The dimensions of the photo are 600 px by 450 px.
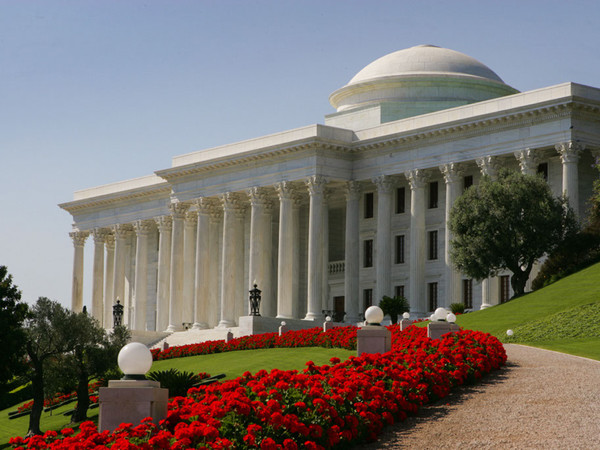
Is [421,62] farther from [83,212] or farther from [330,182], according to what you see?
[83,212]

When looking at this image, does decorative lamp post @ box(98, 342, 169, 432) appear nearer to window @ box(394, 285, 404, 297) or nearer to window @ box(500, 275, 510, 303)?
window @ box(500, 275, 510, 303)

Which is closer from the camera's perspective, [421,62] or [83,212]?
[421,62]

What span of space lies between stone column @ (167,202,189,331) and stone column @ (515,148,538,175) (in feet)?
96.0

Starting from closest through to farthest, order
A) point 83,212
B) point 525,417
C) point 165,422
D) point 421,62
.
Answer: point 165,422 → point 525,417 → point 421,62 → point 83,212

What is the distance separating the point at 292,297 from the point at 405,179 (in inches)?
426

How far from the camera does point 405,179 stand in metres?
69.8

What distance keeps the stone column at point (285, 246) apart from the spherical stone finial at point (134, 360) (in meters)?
53.0

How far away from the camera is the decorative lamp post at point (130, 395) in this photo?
1702 cm

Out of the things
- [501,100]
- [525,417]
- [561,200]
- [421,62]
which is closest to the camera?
[525,417]

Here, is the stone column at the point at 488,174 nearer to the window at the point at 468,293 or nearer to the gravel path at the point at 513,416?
the window at the point at 468,293

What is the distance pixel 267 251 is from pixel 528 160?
21371mm

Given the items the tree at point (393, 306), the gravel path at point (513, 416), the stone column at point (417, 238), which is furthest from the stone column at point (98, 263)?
the gravel path at point (513, 416)

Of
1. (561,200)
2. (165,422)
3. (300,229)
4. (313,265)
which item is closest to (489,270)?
(561,200)

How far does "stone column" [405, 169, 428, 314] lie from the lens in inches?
2613
